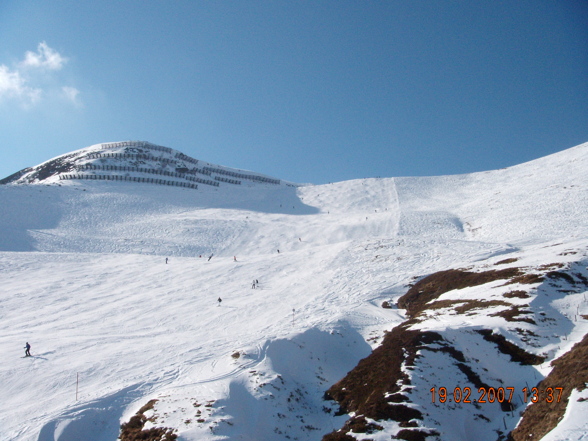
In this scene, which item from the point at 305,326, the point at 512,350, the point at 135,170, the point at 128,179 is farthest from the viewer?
the point at 135,170

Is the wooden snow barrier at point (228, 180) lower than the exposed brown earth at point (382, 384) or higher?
higher

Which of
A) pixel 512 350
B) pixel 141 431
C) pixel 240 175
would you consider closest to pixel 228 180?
pixel 240 175

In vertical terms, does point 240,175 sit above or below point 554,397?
above

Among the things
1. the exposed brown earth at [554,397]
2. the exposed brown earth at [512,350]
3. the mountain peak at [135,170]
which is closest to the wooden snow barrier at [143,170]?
the mountain peak at [135,170]

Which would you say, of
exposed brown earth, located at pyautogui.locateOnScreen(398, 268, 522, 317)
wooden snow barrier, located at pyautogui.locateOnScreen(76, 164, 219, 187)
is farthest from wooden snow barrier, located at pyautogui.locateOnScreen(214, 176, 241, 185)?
exposed brown earth, located at pyautogui.locateOnScreen(398, 268, 522, 317)

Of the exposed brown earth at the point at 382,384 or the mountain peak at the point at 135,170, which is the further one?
the mountain peak at the point at 135,170

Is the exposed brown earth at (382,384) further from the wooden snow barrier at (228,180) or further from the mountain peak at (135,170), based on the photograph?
the wooden snow barrier at (228,180)

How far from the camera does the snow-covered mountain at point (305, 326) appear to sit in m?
12.4

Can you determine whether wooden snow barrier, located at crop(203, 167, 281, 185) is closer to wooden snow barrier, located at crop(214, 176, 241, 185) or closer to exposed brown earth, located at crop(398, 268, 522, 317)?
wooden snow barrier, located at crop(214, 176, 241, 185)

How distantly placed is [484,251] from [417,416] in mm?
23651

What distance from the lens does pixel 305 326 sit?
20422 mm
